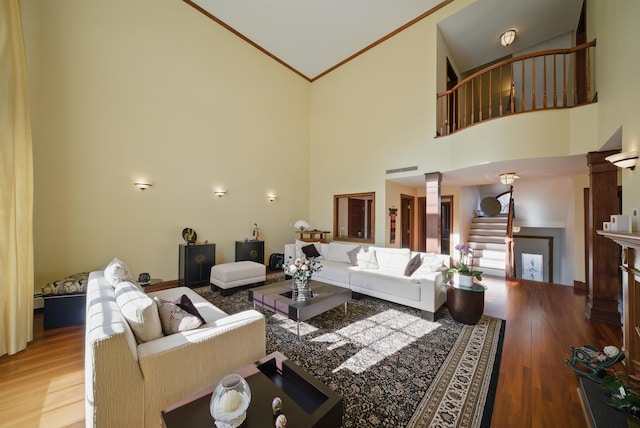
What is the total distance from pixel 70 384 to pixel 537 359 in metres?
4.44

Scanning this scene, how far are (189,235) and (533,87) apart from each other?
657cm

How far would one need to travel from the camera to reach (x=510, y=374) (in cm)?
225

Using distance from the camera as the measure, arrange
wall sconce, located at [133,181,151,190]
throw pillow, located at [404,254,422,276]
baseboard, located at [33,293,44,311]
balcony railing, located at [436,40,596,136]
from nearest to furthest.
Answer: baseboard, located at [33,293,44,311]
balcony railing, located at [436,40,596,136]
throw pillow, located at [404,254,422,276]
wall sconce, located at [133,181,151,190]

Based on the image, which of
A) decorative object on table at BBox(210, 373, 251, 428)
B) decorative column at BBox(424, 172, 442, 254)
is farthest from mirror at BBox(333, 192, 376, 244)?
decorative object on table at BBox(210, 373, 251, 428)

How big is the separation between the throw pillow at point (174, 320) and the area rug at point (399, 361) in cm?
106

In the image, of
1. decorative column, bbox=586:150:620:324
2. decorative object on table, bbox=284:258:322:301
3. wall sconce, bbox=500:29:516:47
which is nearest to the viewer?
decorative object on table, bbox=284:258:322:301

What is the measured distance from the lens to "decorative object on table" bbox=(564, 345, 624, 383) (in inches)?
78.4

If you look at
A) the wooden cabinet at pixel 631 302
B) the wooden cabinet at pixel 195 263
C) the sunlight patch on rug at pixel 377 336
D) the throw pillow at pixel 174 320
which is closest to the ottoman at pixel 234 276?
the wooden cabinet at pixel 195 263

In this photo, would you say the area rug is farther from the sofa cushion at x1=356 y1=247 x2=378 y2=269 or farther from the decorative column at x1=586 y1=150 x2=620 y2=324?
the decorative column at x1=586 y1=150 x2=620 y2=324

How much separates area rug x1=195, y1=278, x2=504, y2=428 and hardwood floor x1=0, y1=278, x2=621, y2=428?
14 centimetres

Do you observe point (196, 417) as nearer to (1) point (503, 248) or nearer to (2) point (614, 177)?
(2) point (614, 177)

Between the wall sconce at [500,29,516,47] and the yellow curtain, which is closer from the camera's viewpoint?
the yellow curtain

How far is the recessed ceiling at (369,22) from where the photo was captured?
482 centimetres

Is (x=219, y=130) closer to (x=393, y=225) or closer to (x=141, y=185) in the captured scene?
(x=141, y=185)
